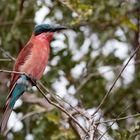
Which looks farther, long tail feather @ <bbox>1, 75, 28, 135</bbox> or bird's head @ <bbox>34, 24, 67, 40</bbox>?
bird's head @ <bbox>34, 24, 67, 40</bbox>

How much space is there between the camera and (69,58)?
539 centimetres

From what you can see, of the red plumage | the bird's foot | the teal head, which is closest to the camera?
the bird's foot

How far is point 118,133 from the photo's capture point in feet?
12.2

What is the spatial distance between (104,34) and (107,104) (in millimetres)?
696

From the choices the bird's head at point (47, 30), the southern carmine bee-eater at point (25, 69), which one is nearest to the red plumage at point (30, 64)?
the southern carmine bee-eater at point (25, 69)

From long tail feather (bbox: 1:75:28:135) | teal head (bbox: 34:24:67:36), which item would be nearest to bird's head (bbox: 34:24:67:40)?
teal head (bbox: 34:24:67:36)

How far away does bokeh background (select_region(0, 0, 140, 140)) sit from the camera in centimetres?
495

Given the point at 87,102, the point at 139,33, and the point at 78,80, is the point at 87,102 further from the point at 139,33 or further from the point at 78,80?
the point at 139,33

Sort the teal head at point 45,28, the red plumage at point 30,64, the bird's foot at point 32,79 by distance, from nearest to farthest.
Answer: the bird's foot at point 32,79
the red plumage at point 30,64
the teal head at point 45,28

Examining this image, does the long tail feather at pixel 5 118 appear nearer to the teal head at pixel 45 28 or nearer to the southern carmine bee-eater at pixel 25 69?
the southern carmine bee-eater at pixel 25 69

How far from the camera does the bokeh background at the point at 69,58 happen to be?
4953mm

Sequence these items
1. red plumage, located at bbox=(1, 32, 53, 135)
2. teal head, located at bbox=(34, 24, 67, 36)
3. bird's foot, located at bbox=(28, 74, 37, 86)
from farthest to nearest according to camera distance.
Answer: teal head, located at bbox=(34, 24, 67, 36) → red plumage, located at bbox=(1, 32, 53, 135) → bird's foot, located at bbox=(28, 74, 37, 86)

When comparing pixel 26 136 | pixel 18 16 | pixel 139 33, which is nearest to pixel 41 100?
pixel 26 136

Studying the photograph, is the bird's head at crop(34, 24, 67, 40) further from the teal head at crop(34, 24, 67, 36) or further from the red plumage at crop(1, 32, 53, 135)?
the red plumage at crop(1, 32, 53, 135)
